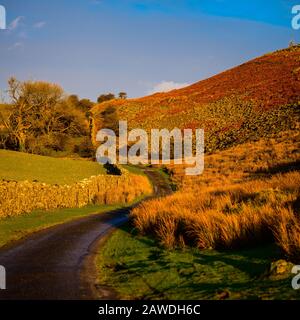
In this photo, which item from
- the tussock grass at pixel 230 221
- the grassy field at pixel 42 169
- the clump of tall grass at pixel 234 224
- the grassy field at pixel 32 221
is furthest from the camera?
the grassy field at pixel 42 169

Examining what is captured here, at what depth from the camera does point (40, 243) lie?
13.9m

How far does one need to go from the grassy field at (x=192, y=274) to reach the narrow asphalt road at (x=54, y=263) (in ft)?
1.73

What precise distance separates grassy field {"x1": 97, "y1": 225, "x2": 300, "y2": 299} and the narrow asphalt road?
0.53 m

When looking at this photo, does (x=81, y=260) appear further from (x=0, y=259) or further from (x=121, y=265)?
(x=0, y=259)

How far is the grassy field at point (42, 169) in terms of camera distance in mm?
32106

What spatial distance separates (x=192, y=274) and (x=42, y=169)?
93.3ft

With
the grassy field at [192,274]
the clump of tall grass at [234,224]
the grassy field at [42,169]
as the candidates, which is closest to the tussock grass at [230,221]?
the clump of tall grass at [234,224]

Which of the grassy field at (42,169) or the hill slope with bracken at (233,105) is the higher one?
the hill slope with bracken at (233,105)

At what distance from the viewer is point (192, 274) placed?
916 cm

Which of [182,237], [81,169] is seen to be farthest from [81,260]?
[81,169]
